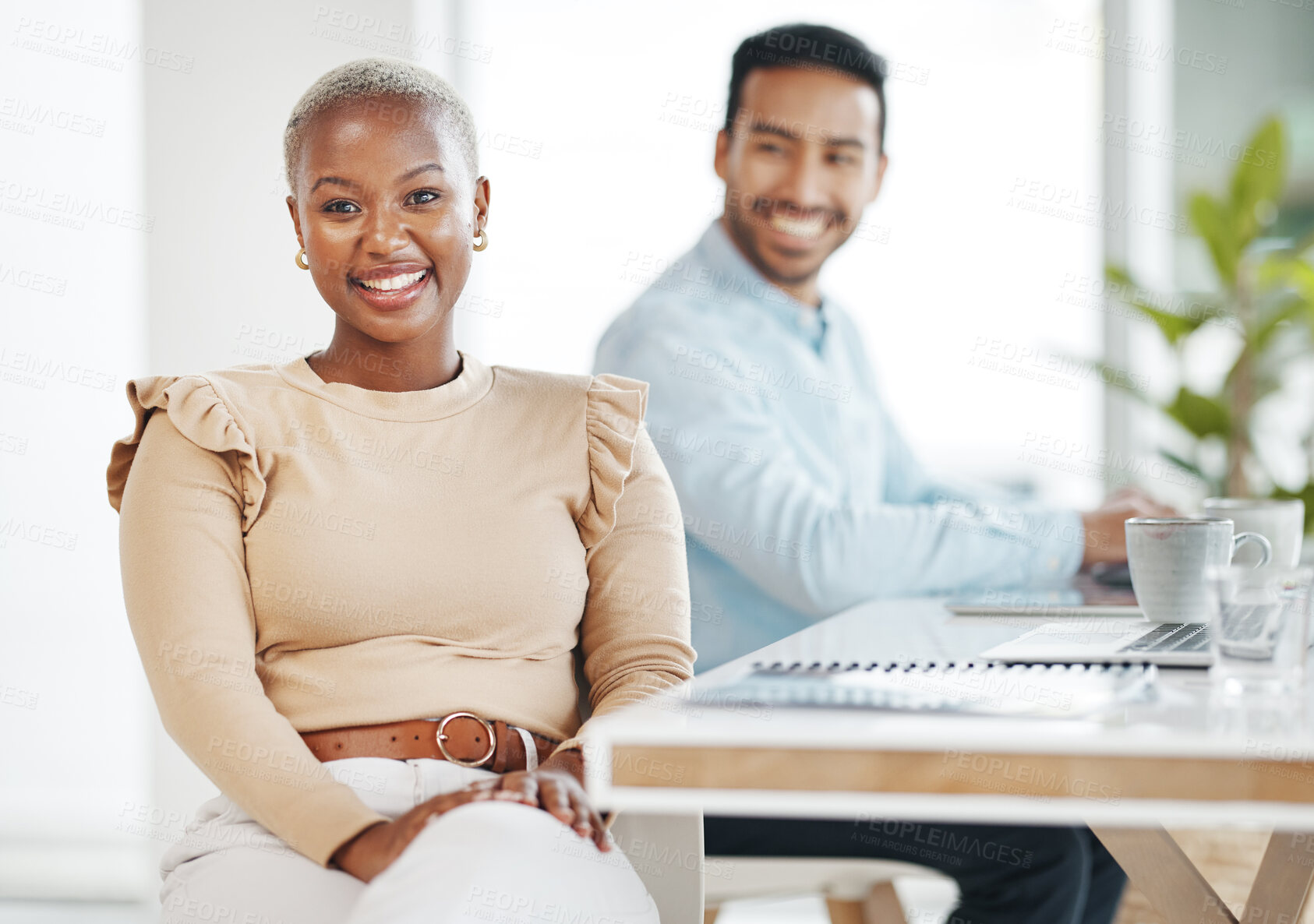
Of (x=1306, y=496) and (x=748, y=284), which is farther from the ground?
(x=748, y=284)

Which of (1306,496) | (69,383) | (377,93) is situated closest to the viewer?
(377,93)

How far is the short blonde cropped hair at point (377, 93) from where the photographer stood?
1212 mm

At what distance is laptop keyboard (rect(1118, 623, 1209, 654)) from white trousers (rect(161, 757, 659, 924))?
0.44 metres

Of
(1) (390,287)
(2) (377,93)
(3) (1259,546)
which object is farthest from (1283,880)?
(2) (377,93)

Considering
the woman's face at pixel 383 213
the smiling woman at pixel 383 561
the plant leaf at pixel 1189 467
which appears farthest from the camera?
the plant leaf at pixel 1189 467

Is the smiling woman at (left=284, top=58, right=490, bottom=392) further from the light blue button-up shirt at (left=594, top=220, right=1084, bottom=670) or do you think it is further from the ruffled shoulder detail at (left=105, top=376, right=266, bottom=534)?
the light blue button-up shirt at (left=594, top=220, right=1084, bottom=670)

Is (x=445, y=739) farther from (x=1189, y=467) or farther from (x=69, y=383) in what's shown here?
(x=1189, y=467)

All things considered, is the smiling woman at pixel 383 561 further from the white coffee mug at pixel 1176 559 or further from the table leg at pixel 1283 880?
the table leg at pixel 1283 880

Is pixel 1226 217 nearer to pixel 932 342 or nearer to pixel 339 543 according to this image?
pixel 932 342

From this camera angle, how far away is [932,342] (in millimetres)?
2992

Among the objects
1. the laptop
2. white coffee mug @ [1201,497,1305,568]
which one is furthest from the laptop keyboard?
white coffee mug @ [1201,497,1305,568]

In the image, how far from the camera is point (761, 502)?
5.16 ft

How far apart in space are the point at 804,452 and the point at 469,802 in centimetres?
101

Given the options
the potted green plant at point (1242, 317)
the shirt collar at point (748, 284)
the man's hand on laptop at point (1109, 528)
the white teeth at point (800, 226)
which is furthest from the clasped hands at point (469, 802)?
the potted green plant at point (1242, 317)
